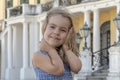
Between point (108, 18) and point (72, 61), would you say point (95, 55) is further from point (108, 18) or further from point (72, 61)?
point (72, 61)

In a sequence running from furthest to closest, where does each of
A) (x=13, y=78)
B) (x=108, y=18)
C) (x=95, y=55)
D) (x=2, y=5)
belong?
(x=2, y=5) → (x=13, y=78) → (x=108, y=18) → (x=95, y=55)

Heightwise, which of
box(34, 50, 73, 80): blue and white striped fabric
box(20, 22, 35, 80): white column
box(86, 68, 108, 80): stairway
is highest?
box(34, 50, 73, 80): blue and white striped fabric

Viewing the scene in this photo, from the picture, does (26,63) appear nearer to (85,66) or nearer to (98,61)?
(98,61)

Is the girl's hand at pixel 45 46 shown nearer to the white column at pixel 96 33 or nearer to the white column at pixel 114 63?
the white column at pixel 114 63

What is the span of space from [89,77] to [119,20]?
4385 mm

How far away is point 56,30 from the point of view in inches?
122

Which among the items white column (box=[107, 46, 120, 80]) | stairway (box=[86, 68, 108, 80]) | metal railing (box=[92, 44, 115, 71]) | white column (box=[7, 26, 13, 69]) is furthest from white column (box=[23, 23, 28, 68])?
white column (box=[107, 46, 120, 80])

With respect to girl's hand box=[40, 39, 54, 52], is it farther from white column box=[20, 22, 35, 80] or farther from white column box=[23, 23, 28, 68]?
white column box=[23, 23, 28, 68]

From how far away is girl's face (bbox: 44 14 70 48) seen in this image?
10.1 ft

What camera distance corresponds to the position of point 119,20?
19156 millimetres

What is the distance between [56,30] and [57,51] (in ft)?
0.48

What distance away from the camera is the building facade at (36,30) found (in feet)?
92.0

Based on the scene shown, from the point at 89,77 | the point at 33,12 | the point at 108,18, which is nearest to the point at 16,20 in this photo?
the point at 33,12

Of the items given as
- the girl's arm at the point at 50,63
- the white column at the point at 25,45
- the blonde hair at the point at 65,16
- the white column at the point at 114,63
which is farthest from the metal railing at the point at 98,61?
the girl's arm at the point at 50,63
